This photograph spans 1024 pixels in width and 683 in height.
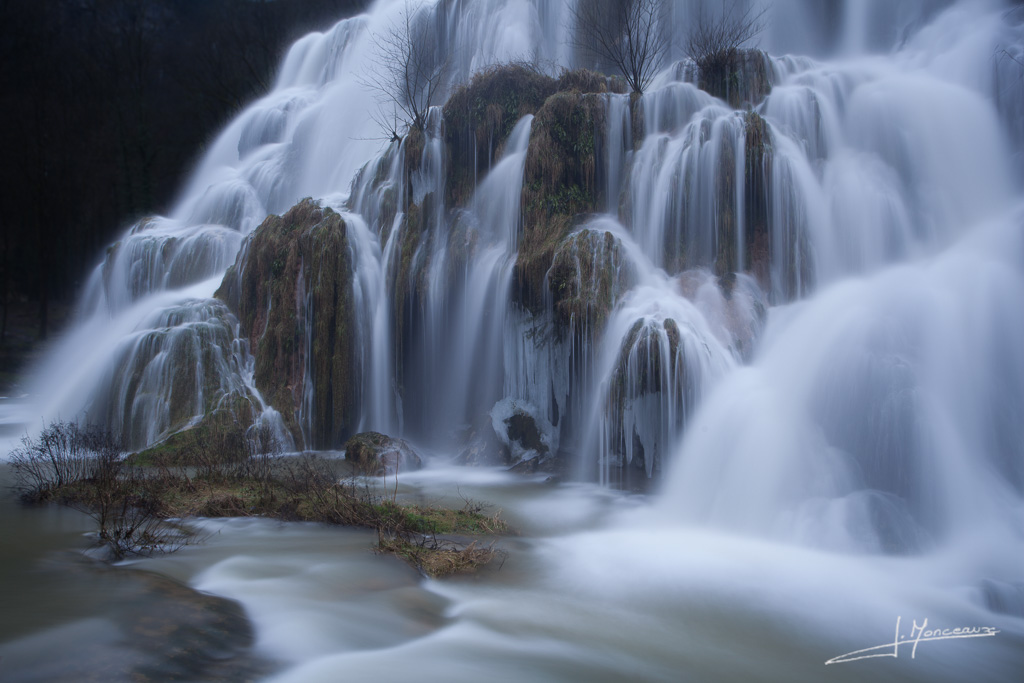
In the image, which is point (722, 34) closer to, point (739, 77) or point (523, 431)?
point (739, 77)

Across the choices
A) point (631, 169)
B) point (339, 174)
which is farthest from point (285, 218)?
point (631, 169)

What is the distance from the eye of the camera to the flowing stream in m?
5.29

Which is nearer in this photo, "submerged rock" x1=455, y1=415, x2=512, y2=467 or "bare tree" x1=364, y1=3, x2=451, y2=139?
"submerged rock" x1=455, y1=415, x2=512, y2=467

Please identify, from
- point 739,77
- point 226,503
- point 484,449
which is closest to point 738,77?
point 739,77

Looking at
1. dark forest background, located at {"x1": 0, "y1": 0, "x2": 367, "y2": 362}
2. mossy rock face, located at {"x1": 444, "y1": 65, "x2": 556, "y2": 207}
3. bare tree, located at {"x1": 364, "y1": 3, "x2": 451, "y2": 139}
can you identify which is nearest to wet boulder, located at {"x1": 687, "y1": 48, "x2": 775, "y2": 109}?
mossy rock face, located at {"x1": 444, "y1": 65, "x2": 556, "y2": 207}

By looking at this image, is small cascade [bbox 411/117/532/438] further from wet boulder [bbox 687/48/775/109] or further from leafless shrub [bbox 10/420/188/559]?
leafless shrub [bbox 10/420/188/559]

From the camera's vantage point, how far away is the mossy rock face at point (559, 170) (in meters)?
12.0

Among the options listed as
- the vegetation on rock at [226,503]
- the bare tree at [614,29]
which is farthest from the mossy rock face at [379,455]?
the bare tree at [614,29]

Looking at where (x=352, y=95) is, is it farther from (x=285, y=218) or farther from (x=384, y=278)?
(x=384, y=278)

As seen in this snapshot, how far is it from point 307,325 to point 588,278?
597 centimetres

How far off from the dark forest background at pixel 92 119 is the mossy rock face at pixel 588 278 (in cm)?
2179

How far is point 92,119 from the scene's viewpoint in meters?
30.0

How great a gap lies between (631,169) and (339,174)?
1094cm

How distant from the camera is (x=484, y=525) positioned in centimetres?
780
